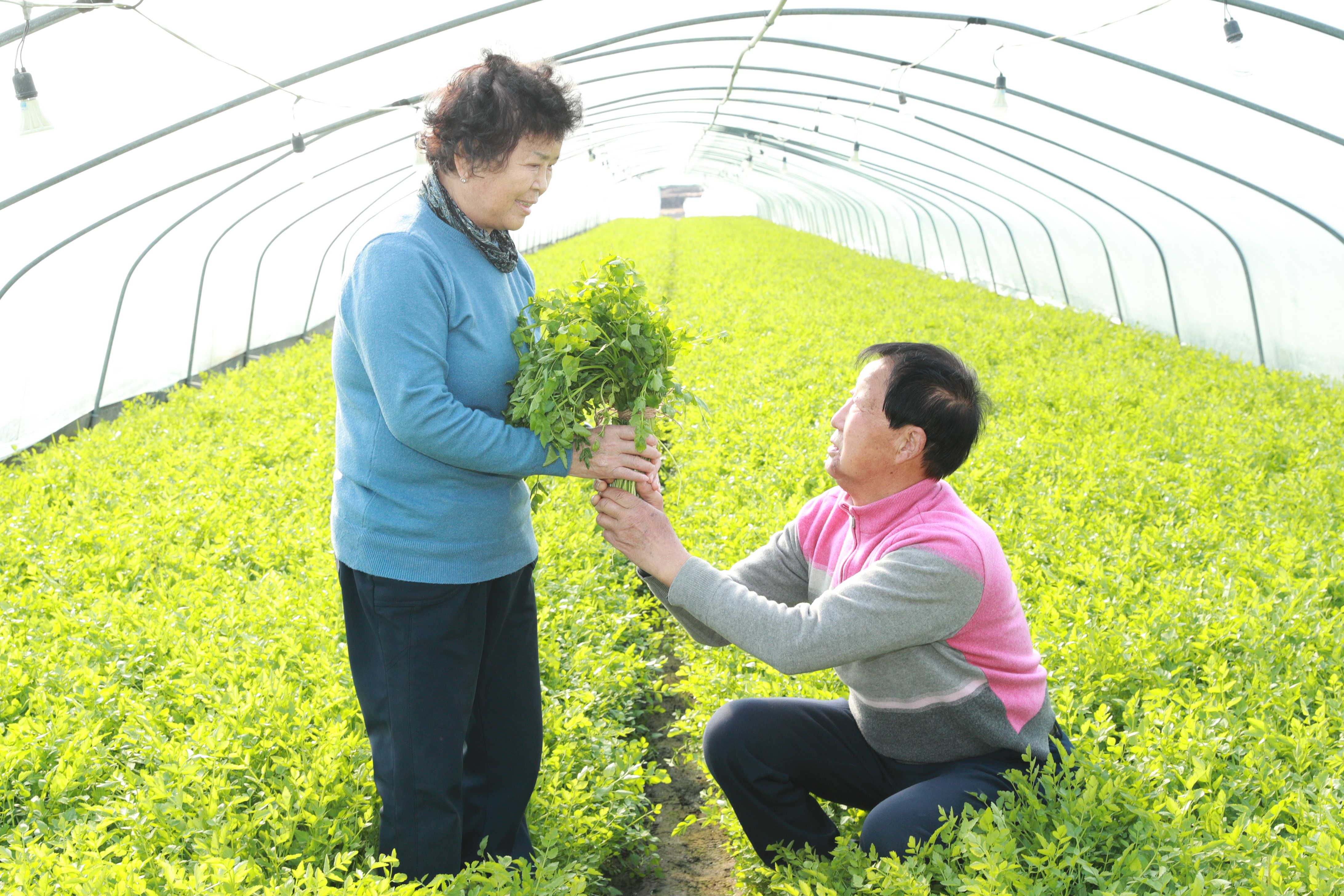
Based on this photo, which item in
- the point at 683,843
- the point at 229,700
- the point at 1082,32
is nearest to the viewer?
the point at 229,700

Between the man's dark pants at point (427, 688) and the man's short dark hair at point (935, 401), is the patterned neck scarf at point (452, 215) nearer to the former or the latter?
the man's dark pants at point (427, 688)

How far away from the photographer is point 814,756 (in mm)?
2408

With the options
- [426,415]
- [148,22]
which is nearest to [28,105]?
[148,22]

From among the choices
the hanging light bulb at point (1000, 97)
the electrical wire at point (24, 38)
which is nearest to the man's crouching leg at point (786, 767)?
the electrical wire at point (24, 38)

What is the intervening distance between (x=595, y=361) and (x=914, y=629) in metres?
1.00

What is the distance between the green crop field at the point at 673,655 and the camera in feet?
6.89

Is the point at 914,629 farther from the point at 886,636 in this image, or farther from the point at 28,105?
the point at 28,105

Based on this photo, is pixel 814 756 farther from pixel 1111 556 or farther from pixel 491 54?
pixel 1111 556

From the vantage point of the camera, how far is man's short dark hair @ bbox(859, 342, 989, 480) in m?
2.23

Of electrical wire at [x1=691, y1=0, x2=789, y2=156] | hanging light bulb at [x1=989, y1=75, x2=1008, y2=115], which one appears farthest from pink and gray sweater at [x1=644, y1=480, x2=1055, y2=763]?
hanging light bulb at [x1=989, y1=75, x2=1008, y2=115]

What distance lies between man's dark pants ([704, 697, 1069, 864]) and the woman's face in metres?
1.38

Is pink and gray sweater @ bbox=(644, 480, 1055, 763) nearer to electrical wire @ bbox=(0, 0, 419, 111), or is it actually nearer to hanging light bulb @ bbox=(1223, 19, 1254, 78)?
electrical wire @ bbox=(0, 0, 419, 111)

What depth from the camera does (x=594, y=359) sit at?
2.32 metres

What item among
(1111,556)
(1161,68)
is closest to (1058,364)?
(1161,68)
